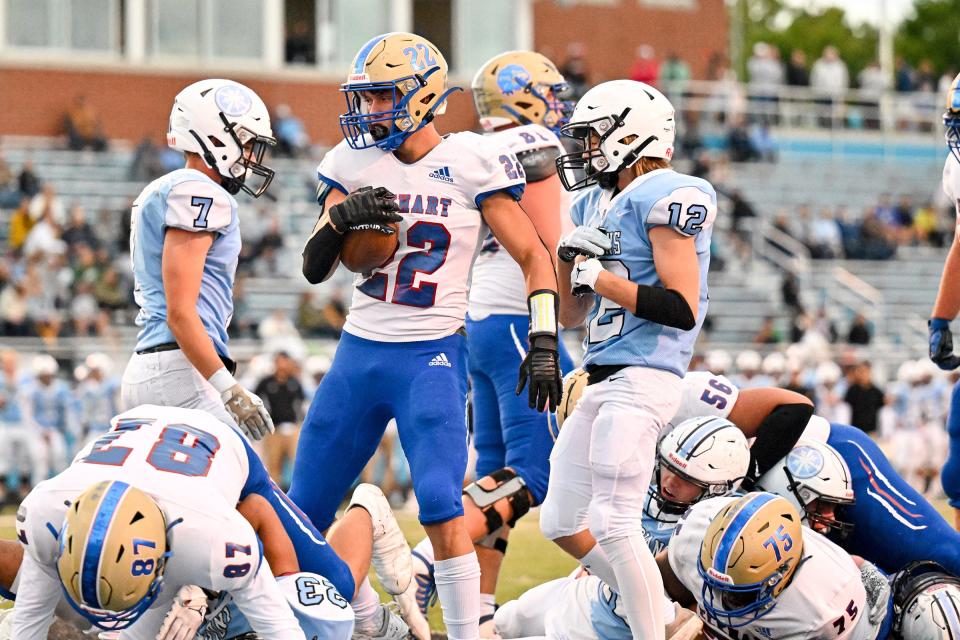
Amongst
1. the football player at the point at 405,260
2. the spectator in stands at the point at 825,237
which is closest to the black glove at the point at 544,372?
the football player at the point at 405,260

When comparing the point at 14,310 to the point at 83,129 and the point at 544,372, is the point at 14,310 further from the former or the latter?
the point at 544,372

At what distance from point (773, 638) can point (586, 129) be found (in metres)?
2.01

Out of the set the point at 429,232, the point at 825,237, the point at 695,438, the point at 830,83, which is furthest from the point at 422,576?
the point at 830,83

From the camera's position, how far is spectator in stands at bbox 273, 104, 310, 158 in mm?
20312

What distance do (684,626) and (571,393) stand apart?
1.03 m

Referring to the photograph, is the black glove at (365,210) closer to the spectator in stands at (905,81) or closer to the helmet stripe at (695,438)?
the helmet stripe at (695,438)

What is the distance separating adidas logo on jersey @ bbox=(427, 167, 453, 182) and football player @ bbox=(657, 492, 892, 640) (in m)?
1.55

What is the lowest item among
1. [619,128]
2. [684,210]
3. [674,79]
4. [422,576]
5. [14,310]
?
[422,576]

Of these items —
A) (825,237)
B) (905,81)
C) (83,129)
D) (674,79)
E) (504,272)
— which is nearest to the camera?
(504,272)

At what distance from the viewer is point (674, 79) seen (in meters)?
23.4

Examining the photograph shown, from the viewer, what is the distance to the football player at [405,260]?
5.50m

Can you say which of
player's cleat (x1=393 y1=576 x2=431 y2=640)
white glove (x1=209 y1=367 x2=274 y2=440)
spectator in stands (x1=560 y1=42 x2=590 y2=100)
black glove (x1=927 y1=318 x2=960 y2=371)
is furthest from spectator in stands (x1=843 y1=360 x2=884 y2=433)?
white glove (x1=209 y1=367 x2=274 y2=440)

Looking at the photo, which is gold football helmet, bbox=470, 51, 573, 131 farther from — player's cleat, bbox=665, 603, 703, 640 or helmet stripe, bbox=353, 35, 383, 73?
player's cleat, bbox=665, 603, 703, 640

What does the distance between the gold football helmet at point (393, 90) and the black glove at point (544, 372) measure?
3.24ft
